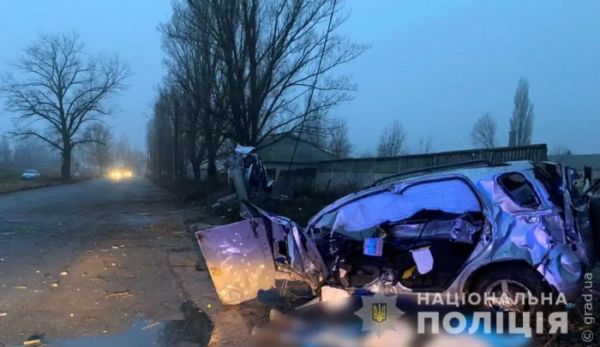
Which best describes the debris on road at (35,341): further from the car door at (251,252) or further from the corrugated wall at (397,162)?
the corrugated wall at (397,162)

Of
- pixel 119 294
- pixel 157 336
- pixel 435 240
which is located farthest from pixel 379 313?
pixel 119 294

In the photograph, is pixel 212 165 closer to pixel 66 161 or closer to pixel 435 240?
pixel 435 240

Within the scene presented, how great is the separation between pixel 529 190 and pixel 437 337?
1.96 meters

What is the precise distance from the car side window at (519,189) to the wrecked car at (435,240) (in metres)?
0.01

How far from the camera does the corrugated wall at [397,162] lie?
1145 cm

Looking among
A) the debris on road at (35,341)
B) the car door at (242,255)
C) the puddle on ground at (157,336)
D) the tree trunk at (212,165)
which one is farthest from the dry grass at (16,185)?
the car door at (242,255)

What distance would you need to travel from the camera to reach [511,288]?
16.3 feet

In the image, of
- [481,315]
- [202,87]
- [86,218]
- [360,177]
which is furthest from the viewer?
[202,87]

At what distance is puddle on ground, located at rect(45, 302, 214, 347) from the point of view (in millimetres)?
5141

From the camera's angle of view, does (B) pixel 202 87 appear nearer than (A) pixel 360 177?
No

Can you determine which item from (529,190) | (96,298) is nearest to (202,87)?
(96,298)

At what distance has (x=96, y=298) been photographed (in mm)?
6879

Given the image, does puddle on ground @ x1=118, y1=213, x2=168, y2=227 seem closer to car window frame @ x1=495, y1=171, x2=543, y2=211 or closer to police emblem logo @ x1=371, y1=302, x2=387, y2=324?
police emblem logo @ x1=371, y1=302, x2=387, y2=324

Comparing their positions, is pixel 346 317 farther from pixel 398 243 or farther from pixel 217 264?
pixel 217 264
